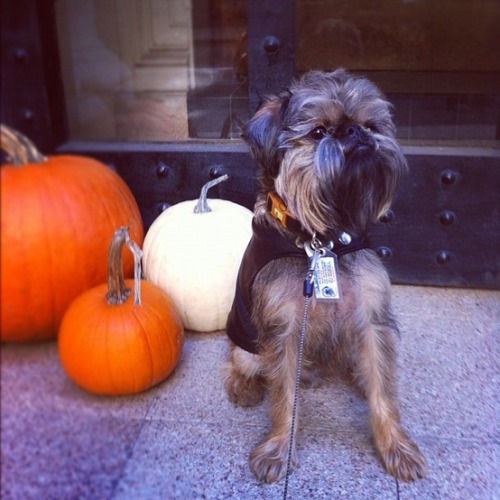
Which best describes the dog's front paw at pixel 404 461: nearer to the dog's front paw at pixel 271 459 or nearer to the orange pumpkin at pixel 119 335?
the dog's front paw at pixel 271 459

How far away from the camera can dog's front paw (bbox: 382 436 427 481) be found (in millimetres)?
2379

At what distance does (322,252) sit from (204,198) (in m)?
0.53

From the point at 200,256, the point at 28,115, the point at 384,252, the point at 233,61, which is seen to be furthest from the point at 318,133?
→ the point at 384,252

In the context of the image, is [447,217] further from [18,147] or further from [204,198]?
[18,147]

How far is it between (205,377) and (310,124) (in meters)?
1.28

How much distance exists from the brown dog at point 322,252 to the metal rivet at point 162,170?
641mm

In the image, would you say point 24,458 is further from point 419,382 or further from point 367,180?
point 419,382

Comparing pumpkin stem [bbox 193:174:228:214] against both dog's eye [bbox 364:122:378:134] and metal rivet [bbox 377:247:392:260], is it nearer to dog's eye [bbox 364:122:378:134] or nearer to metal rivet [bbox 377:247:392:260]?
dog's eye [bbox 364:122:378:134]


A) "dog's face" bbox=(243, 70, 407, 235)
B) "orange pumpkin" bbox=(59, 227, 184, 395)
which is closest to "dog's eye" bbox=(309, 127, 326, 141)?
"dog's face" bbox=(243, 70, 407, 235)

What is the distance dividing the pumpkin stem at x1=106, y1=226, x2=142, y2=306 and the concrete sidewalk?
25 cm

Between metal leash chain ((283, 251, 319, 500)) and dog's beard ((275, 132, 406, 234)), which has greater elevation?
dog's beard ((275, 132, 406, 234))

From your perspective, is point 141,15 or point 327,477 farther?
point 327,477

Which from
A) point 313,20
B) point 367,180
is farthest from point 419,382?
point 313,20

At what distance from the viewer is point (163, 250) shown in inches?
94.7
